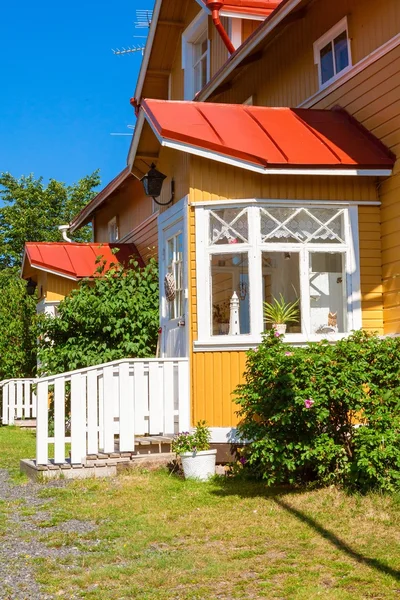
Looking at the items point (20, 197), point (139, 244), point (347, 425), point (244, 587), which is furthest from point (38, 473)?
point (20, 197)

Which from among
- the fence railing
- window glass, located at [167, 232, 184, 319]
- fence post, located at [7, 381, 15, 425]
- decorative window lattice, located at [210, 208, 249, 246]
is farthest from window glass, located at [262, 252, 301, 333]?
fence post, located at [7, 381, 15, 425]

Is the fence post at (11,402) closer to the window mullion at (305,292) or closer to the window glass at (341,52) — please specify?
the window mullion at (305,292)

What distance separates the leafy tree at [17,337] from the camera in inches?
756

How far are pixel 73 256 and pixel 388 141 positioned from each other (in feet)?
32.0

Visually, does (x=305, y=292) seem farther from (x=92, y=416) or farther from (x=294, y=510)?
(x=294, y=510)

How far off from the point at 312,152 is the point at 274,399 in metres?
3.32

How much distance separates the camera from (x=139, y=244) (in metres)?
17.7

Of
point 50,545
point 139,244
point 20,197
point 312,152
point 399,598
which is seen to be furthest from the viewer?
point 20,197

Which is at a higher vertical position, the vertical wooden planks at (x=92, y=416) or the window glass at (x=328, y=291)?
the window glass at (x=328, y=291)

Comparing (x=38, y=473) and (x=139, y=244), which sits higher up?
(x=139, y=244)

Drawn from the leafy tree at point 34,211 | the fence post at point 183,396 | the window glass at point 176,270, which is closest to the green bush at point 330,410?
the fence post at point 183,396

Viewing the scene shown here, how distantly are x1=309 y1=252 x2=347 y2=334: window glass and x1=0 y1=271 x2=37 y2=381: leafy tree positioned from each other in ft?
35.5

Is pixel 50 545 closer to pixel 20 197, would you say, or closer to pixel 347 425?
pixel 347 425

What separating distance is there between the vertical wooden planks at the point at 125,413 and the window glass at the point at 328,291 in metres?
2.31
